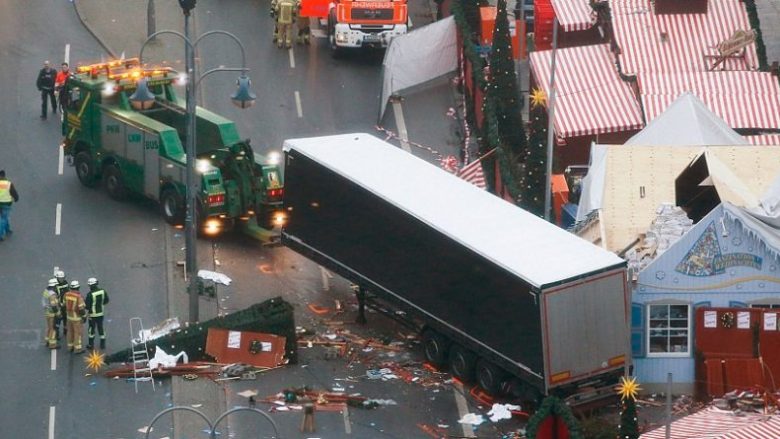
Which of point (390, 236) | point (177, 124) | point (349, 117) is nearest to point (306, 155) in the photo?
point (390, 236)

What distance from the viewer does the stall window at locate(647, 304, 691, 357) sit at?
1633 inches

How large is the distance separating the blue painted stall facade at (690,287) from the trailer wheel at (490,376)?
2.83 m

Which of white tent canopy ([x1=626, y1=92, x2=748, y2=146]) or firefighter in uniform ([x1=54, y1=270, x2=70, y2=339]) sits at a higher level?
white tent canopy ([x1=626, y1=92, x2=748, y2=146])

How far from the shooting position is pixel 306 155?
45344 millimetres

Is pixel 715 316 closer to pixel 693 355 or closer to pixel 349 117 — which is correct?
pixel 693 355

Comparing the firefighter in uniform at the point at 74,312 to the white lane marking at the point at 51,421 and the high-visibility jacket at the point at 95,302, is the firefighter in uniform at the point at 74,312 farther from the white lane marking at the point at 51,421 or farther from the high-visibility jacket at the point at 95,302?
the white lane marking at the point at 51,421

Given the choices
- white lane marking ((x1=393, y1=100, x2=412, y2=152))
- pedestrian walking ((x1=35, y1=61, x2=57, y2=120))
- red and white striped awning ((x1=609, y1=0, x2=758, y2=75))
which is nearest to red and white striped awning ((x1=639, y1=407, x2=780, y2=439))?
red and white striped awning ((x1=609, y1=0, x2=758, y2=75))

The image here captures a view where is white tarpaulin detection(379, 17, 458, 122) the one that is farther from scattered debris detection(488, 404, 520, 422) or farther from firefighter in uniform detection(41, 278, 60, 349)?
scattered debris detection(488, 404, 520, 422)

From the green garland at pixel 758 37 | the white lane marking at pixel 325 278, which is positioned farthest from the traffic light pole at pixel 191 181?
the green garland at pixel 758 37

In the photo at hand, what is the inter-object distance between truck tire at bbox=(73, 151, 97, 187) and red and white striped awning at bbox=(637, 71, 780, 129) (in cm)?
1379

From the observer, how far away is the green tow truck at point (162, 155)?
47.8 metres

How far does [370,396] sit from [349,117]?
53.9ft

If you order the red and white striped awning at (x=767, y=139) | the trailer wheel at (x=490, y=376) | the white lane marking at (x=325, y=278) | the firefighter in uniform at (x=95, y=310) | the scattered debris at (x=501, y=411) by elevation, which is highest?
the red and white striped awning at (x=767, y=139)

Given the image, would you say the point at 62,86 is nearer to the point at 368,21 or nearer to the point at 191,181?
the point at 368,21
